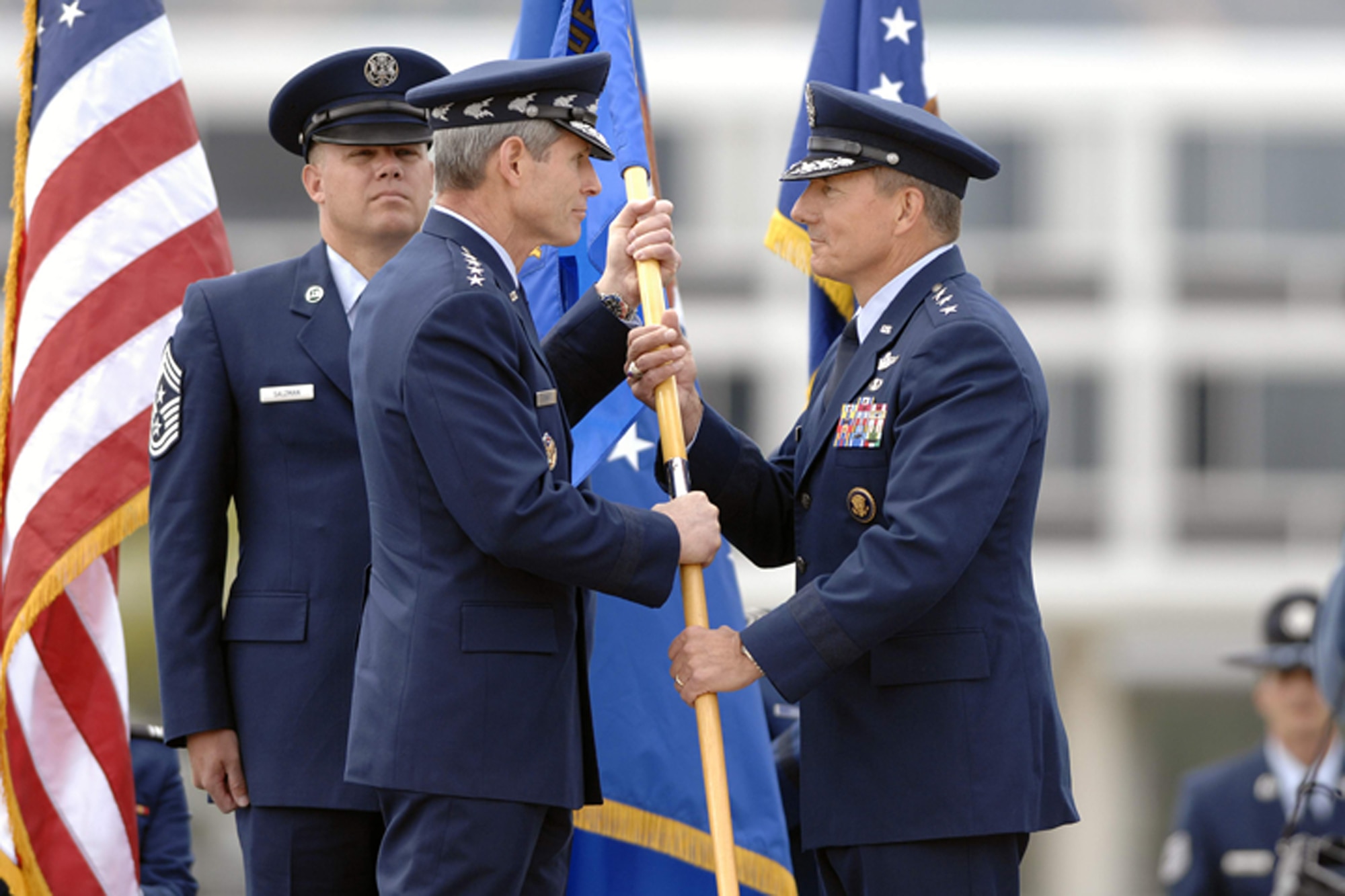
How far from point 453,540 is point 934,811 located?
3.67 ft

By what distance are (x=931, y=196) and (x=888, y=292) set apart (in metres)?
0.23

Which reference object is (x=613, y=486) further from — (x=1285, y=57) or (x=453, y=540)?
(x=1285, y=57)

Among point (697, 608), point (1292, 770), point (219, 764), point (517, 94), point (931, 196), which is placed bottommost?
point (1292, 770)

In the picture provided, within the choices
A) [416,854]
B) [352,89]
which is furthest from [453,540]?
[352,89]

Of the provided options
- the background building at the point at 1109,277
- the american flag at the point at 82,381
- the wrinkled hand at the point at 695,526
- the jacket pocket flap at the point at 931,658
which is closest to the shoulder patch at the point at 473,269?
the wrinkled hand at the point at 695,526

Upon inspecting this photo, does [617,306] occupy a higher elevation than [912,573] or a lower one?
higher

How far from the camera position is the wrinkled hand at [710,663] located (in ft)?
13.1

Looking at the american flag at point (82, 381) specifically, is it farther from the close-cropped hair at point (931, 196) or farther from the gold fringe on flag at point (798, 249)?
the close-cropped hair at point (931, 196)

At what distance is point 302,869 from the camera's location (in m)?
4.07

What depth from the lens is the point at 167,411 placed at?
13.9 feet

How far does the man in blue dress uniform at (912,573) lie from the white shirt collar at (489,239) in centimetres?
70

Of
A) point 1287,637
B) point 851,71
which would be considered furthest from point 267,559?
point 1287,637

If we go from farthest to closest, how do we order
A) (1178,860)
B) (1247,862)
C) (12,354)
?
(1178,860) → (1247,862) → (12,354)

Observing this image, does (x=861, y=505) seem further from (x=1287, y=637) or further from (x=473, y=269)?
(x=1287, y=637)
